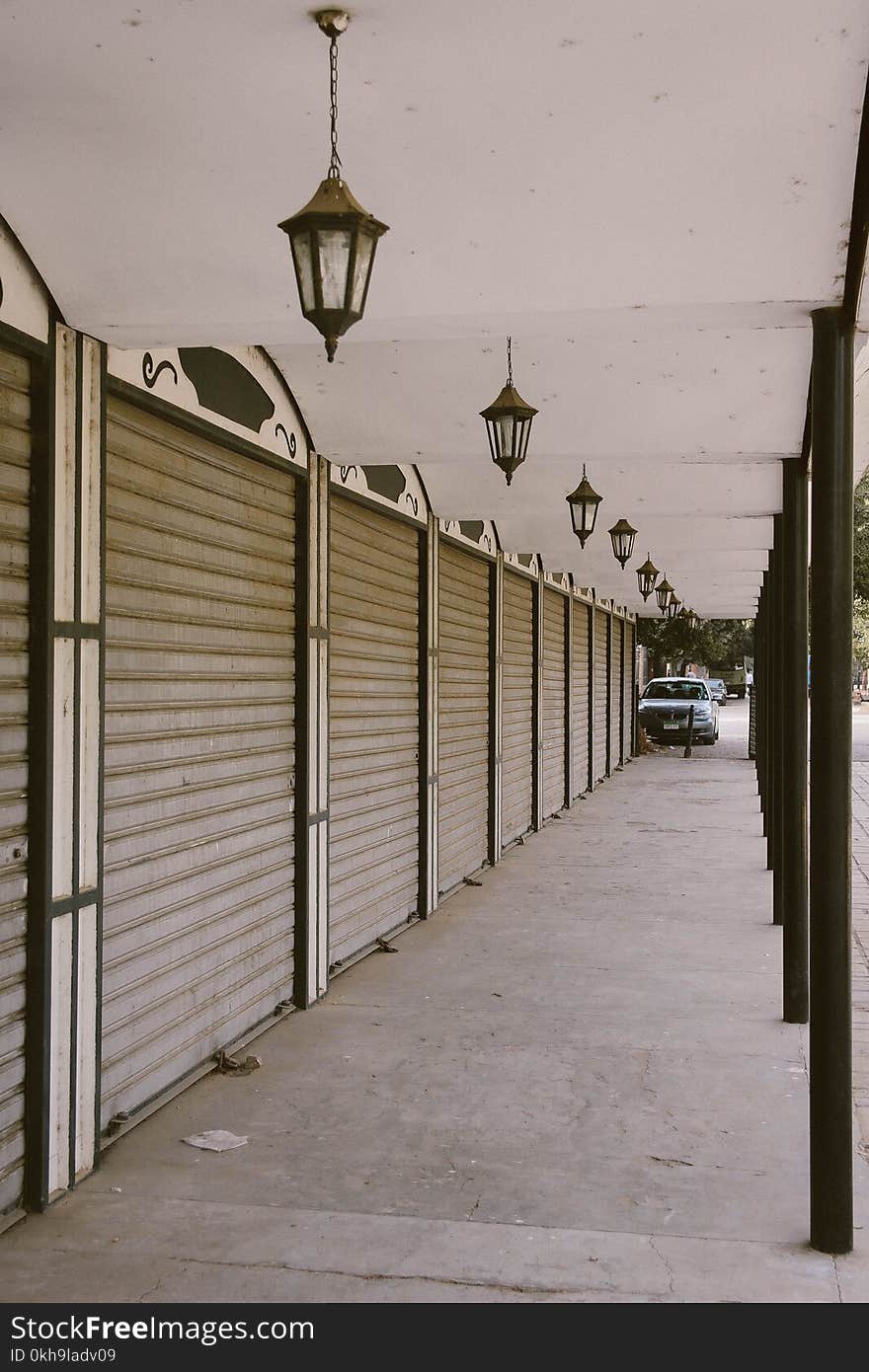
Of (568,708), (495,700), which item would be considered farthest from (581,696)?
(495,700)

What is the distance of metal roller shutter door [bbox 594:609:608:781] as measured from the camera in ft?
70.1

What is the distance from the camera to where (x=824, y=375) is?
414cm

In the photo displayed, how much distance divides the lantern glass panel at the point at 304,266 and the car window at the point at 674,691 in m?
27.7

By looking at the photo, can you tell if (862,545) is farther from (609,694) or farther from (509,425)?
(509,425)

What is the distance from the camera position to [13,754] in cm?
421

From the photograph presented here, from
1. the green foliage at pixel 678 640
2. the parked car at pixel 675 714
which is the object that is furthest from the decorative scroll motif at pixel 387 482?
the green foliage at pixel 678 640

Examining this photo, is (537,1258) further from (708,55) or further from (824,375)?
(708,55)

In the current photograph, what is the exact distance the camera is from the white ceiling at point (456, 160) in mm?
2990

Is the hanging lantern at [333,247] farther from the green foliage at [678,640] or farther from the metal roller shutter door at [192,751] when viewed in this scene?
the green foliage at [678,640]

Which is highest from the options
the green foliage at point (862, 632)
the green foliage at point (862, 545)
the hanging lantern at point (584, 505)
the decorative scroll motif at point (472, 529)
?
the green foliage at point (862, 545)

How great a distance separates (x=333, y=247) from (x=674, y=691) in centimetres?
2827

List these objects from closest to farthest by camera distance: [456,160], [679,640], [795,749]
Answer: [456,160], [795,749], [679,640]

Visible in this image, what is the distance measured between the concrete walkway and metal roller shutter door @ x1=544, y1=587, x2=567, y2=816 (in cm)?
747

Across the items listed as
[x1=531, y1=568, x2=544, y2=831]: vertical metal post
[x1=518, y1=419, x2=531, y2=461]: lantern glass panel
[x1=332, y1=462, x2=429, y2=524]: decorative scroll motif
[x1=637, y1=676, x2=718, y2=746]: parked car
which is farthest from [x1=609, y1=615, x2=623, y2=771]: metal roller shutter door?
[x1=518, y1=419, x2=531, y2=461]: lantern glass panel
